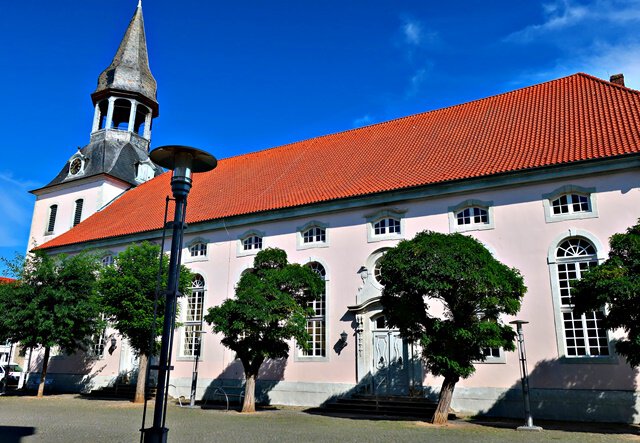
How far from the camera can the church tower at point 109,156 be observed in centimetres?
3017

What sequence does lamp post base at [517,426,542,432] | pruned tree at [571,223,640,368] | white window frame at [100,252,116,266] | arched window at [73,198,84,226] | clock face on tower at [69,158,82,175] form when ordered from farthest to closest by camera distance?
clock face on tower at [69,158,82,175] → arched window at [73,198,84,226] → white window frame at [100,252,116,266] → lamp post base at [517,426,542,432] → pruned tree at [571,223,640,368]

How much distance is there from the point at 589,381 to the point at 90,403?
1629cm

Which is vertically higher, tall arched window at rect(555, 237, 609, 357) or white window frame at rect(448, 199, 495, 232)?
white window frame at rect(448, 199, 495, 232)

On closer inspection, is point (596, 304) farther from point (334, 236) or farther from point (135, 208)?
point (135, 208)

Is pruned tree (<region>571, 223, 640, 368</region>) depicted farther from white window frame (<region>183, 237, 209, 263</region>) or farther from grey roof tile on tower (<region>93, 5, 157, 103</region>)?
grey roof tile on tower (<region>93, 5, 157, 103</region>)

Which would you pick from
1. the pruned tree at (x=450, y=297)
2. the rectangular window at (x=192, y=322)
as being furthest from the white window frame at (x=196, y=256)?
the pruned tree at (x=450, y=297)

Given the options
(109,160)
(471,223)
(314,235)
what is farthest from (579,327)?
(109,160)

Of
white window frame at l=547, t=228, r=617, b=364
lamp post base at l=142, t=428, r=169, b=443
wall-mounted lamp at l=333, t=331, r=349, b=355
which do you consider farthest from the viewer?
wall-mounted lamp at l=333, t=331, r=349, b=355

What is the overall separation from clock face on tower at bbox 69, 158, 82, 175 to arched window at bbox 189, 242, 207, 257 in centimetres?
1256

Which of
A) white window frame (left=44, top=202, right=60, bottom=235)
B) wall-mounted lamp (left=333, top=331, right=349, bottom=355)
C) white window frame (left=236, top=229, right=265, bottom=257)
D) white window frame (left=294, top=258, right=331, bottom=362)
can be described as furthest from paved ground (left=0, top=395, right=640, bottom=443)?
white window frame (left=44, top=202, right=60, bottom=235)

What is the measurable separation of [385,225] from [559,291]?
19.5ft

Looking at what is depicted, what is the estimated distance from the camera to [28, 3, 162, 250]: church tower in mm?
30172

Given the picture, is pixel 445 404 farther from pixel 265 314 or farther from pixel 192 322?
pixel 192 322

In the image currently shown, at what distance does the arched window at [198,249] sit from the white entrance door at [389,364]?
8.47 metres
